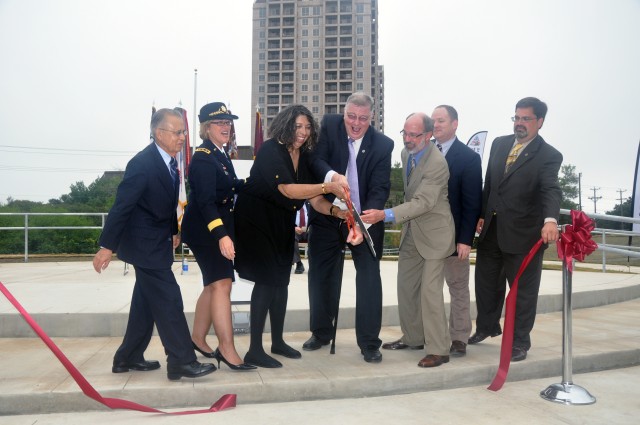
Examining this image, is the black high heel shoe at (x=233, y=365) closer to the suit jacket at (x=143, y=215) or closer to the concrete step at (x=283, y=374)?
the concrete step at (x=283, y=374)

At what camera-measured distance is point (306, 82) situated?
103312mm

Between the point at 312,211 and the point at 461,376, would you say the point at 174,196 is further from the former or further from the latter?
the point at 461,376

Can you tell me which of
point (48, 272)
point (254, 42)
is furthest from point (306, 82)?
point (48, 272)

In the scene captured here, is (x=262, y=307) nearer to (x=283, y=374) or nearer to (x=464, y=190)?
(x=283, y=374)

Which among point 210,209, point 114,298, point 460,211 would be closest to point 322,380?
point 210,209

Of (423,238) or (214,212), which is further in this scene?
(423,238)

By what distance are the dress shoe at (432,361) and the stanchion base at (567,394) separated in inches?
22.9

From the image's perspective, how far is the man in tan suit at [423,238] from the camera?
11.3ft

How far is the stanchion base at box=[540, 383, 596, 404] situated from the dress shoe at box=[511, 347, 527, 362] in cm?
42

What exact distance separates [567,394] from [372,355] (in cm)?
109

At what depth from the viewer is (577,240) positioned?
3131 millimetres

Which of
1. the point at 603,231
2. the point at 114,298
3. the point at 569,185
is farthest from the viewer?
the point at 569,185

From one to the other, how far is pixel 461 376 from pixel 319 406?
3.02 feet

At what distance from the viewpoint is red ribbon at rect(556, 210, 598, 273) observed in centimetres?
312
